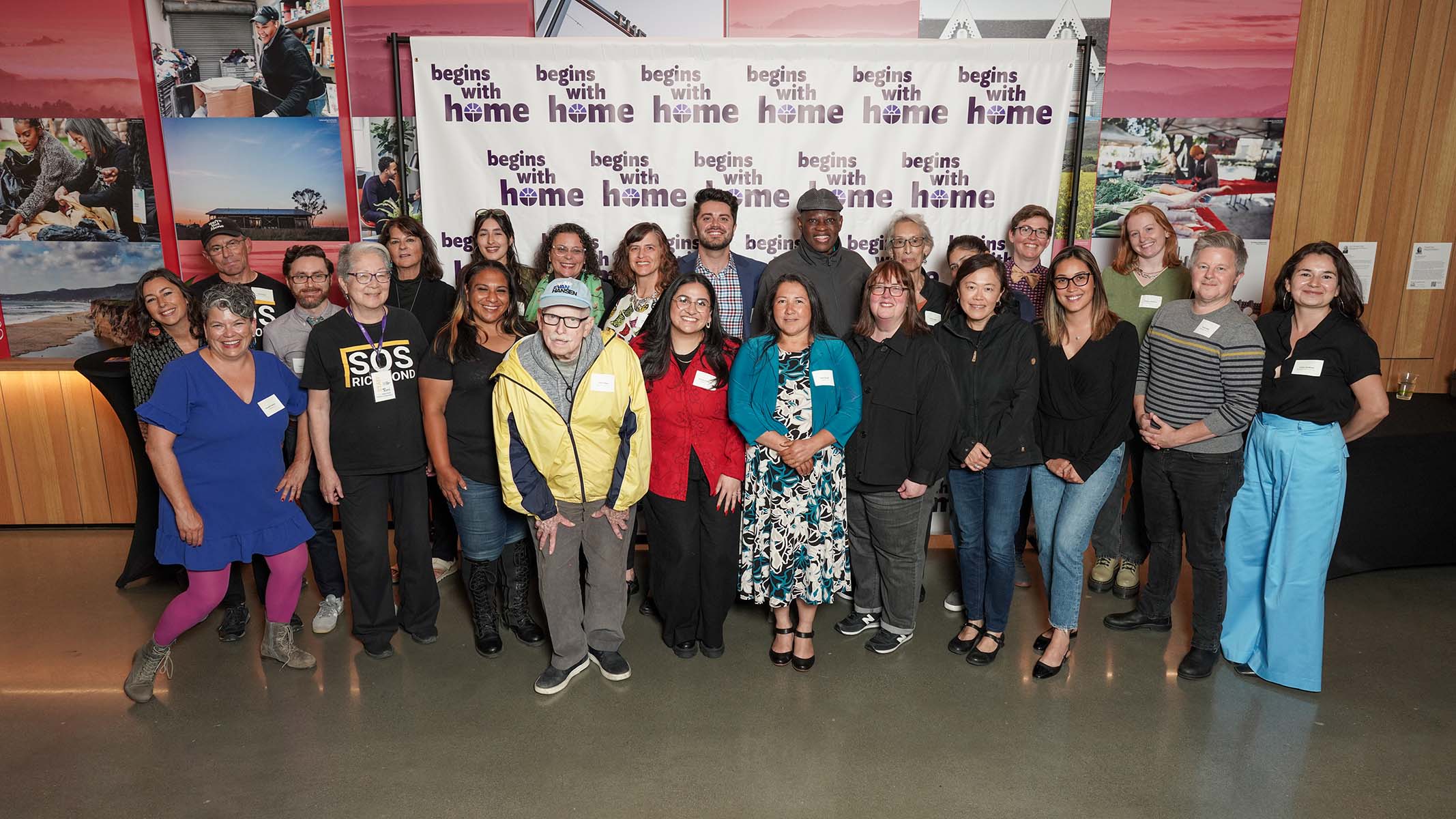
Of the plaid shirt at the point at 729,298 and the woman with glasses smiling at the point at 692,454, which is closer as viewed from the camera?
the woman with glasses smiling at the point at 692,454

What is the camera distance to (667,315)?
130 inches

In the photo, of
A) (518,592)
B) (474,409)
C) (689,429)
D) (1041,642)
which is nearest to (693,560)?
(689,429)

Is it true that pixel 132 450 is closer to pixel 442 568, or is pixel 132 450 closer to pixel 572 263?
pixel 442 568

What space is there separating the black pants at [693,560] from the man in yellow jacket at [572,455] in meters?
0.16

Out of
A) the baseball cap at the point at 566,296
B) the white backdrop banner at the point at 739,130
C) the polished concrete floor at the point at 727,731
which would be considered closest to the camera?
the polished concrete floor at the point at 727,731

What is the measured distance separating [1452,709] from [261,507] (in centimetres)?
467

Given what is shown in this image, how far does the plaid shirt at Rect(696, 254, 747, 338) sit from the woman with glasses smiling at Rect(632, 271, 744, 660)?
2.10 ft

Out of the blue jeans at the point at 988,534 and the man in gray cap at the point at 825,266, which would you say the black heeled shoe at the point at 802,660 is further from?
the man in gray cap at the point at 825,266

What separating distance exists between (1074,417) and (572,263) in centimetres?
240

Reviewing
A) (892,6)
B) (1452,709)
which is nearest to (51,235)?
(892,6)

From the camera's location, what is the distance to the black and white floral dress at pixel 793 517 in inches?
128

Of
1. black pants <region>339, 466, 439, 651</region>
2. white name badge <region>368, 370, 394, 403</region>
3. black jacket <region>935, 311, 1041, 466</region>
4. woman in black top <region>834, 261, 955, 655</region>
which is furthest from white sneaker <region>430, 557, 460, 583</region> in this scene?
black jacket <region>935, 311, 1041, 466</region>

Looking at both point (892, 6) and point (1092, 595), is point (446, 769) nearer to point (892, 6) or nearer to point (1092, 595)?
point (1092, 595)

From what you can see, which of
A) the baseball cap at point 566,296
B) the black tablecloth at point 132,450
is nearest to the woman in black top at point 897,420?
the baseball cap at point 566,296
